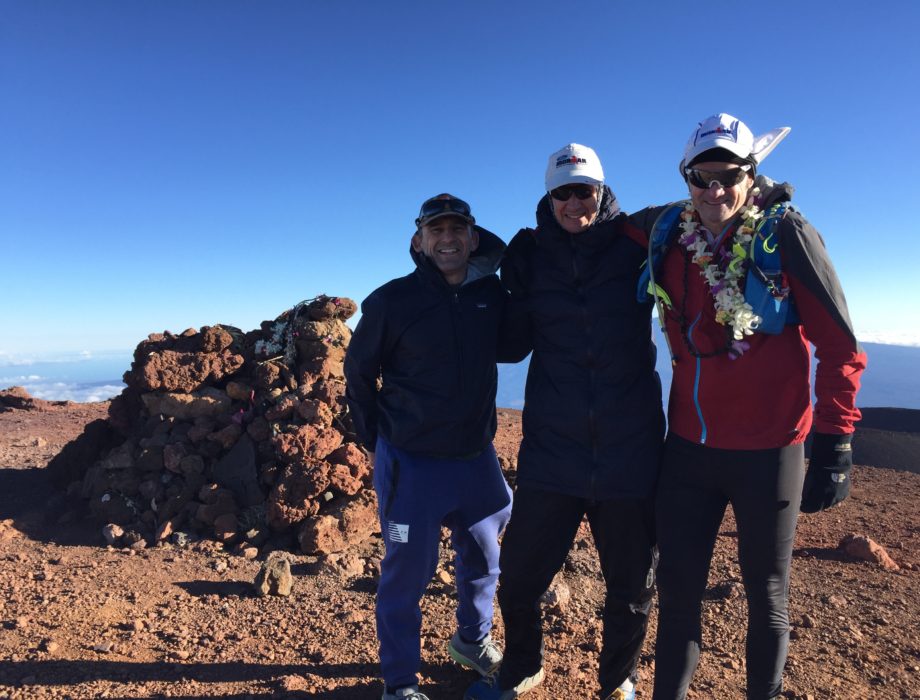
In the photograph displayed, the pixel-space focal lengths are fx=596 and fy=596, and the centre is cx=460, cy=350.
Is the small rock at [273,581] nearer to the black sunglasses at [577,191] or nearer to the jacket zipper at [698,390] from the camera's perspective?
the jacket zipper at [698,390]

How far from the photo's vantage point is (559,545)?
9.50ft

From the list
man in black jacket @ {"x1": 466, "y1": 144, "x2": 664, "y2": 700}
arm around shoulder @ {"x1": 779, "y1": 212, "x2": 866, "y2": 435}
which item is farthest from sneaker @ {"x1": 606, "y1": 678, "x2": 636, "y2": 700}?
arm around shoulder @ {"x1": 779, "y1": 212, "x2": 866, "y2": 435}

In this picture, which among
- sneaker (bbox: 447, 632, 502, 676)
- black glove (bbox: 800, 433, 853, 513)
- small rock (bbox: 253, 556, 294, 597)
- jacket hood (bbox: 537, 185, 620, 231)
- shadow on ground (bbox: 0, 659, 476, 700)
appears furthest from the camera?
small rock (bbox: 253, 556, 294, 597)

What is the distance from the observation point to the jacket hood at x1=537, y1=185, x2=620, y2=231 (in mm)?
2777

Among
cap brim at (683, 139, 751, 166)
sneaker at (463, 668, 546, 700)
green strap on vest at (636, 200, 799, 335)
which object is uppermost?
cap brim at (683, 139, 751, 166)

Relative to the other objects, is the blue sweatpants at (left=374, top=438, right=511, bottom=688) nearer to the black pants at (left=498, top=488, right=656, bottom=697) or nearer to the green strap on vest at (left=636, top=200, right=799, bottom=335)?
the black pants at (left=498, top=488, right=656, bottom=697)

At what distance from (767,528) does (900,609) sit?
3080 mm

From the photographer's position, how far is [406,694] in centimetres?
293

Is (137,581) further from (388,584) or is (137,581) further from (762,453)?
(762,453)

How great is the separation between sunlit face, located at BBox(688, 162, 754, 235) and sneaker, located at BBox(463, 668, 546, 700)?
97.3 inches

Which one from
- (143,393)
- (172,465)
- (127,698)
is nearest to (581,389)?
(127,698)

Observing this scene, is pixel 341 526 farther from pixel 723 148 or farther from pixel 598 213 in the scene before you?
pixel 723 148

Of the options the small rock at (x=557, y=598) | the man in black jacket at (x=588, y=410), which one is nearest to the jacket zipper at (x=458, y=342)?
the man in black jacket at (x=588, y=410)

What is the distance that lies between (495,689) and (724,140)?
2.85m
